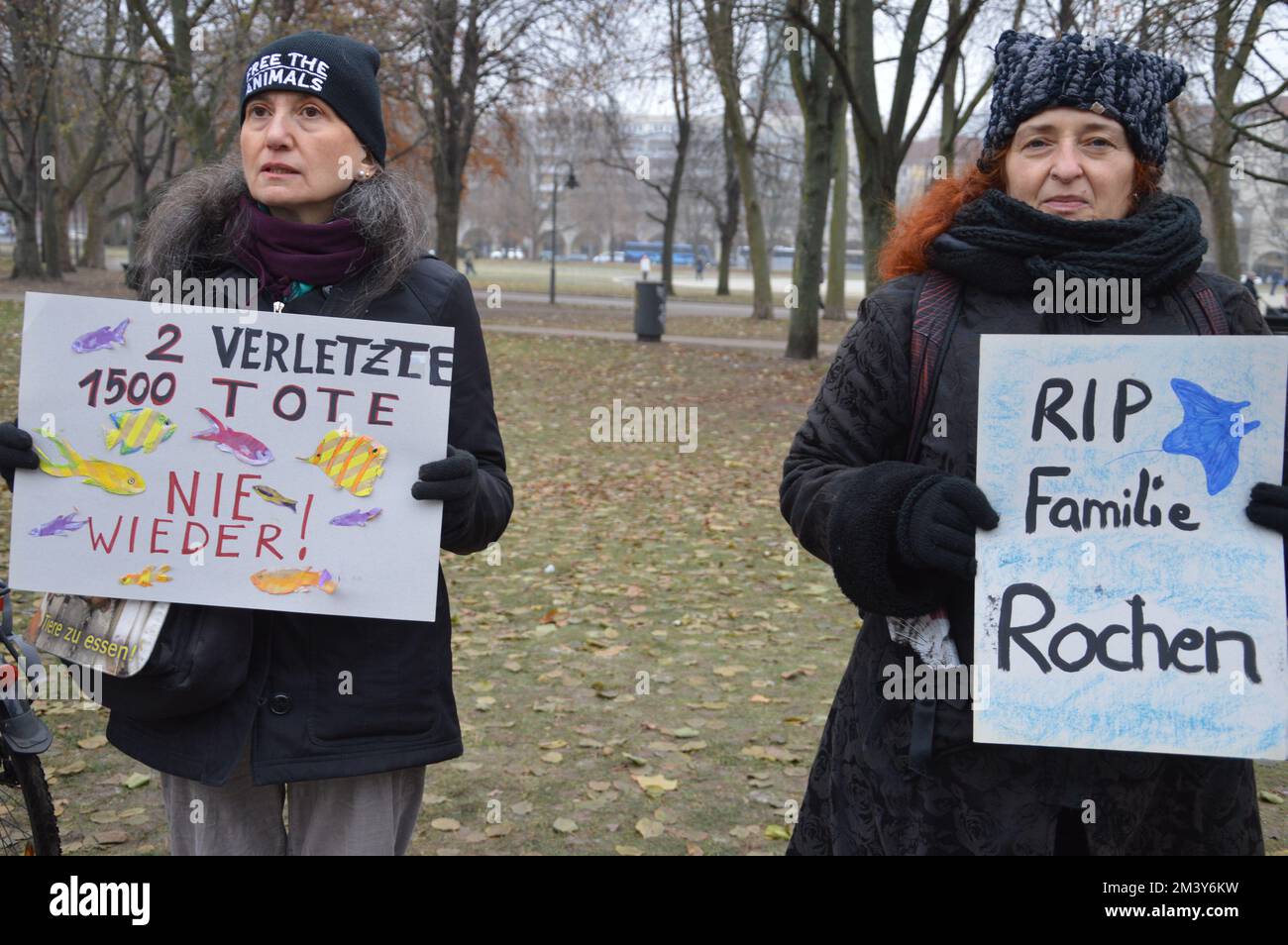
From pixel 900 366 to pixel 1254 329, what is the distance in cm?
67

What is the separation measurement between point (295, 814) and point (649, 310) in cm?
1920

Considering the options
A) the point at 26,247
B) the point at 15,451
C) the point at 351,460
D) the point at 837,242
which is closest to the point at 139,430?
the point at 15,451

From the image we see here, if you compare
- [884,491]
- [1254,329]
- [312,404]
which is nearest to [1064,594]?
[884,491]

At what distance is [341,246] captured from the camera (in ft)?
7.87

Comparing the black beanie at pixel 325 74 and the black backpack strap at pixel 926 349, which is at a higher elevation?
the black beanie at pixel 325 74

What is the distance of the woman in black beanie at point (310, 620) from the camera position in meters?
2.29

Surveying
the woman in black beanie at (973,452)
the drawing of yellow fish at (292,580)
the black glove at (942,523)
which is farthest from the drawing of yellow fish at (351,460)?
the black glove at (942,523)

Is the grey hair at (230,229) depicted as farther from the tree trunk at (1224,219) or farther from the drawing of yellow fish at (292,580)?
the tree trunk at (1224,219)

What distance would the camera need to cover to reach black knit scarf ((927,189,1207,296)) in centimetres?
213

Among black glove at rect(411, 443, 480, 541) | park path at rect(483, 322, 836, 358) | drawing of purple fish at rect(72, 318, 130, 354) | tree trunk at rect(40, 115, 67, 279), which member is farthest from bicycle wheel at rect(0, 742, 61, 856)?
tree trunk at rect(40, 115, 67, 279)

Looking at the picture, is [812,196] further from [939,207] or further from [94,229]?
[94,229]

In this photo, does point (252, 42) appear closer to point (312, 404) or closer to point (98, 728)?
point (98, 728)

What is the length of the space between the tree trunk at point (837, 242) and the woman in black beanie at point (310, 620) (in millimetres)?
27721

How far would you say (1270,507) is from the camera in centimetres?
206
